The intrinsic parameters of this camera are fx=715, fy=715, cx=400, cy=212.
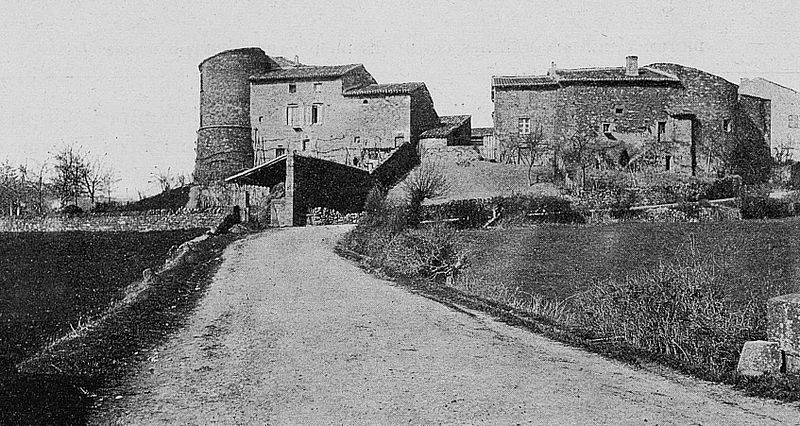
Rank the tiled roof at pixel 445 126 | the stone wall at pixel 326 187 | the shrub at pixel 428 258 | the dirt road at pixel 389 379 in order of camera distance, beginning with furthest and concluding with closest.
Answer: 1. the tiled roof at pixel 445 126
2. the stone wall at pixel 326 187
3. the shrub at pixel 428 258
4. the dirt road at pixel 389 379

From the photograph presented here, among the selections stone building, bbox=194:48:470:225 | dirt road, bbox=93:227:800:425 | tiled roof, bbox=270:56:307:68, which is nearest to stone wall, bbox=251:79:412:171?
stone building, bbox=194:48:470:225

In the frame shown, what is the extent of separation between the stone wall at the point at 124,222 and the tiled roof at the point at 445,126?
19467 mm

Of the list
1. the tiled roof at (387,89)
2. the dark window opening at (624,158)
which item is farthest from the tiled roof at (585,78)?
the tiled roof at (387,89)

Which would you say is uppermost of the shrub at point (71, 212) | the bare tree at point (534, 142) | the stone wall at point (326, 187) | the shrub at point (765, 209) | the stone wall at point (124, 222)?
the bare tree at point (534, 142)

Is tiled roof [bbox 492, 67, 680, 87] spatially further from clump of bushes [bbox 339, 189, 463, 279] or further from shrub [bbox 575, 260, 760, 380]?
shrub [bbox 575, 260, 760, 380]

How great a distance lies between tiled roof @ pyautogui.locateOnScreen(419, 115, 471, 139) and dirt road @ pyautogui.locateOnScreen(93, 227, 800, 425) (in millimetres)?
37286

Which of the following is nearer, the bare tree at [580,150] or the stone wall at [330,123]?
the bare tree at [580,150]

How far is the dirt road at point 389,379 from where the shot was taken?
6.04 meters

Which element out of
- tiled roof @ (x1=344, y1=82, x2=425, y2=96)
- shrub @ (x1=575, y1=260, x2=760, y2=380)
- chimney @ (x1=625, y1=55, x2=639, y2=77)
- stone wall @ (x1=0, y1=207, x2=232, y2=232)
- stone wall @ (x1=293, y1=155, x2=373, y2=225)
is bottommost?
shrub @ (x1=575, y1=260, x2=760, y2=380)

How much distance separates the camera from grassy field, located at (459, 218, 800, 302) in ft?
53.7

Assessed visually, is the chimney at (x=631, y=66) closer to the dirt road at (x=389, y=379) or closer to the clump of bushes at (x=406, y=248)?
the clump of bushes at (x=406, y=248)

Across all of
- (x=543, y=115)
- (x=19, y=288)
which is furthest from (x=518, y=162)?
(x=19, y=288)

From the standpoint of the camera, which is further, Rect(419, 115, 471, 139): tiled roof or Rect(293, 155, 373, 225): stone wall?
Rect(419, 115, 471, 139): tiled roof

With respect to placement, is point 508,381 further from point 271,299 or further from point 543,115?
point 543,115
